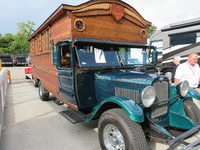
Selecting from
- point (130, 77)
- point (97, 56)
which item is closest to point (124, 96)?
point (130, 77)

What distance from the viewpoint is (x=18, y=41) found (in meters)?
34.8

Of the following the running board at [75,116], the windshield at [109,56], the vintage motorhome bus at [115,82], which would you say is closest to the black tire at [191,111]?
the vintage motorhome bus at [115,82]

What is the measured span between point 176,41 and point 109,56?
257 inches

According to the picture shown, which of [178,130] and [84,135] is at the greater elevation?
[178,130]

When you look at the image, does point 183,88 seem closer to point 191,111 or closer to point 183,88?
point 183,88

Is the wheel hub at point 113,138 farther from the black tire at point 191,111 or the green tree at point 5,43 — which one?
the green tree at point 5,43

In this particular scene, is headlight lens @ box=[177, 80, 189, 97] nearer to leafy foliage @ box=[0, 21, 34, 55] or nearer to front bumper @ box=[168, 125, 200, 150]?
front bumper @ box=[168, 125, 200, 150]

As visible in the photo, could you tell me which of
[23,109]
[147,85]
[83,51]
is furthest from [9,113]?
[147,85]

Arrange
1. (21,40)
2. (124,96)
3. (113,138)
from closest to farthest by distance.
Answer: (113,138) → (124,96) → (21,40)

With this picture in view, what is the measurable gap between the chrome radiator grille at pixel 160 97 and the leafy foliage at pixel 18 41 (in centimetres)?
3684

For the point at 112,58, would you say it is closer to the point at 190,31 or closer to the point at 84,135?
the point at 84,135

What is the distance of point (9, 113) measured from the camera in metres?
4.80

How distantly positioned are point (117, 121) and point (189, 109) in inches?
65.2

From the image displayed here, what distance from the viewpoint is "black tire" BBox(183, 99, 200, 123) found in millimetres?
2941
